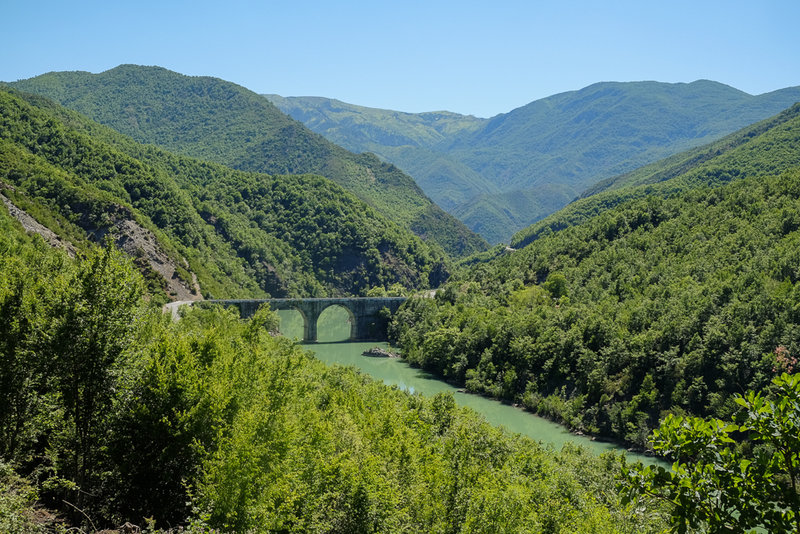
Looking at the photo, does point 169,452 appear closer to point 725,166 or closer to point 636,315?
point 636,315

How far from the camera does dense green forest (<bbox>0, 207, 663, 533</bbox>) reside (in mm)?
15172

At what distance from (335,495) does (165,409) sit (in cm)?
495

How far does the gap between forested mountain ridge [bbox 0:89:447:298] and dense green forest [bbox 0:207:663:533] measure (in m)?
57.3

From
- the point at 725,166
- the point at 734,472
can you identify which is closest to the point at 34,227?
the point at 734,472

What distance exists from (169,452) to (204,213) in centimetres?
10019

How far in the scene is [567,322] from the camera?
64.3 metres

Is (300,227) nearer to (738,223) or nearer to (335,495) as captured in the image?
(738,223)

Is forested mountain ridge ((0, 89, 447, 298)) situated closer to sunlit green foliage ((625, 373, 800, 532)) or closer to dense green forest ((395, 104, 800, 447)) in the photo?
dense green forest ((395, 104, 800, 447))

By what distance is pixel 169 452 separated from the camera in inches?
690

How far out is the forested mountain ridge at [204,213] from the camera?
7662 cm

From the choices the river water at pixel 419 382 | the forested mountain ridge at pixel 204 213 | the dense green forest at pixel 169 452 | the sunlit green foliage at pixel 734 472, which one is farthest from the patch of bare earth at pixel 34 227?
the sunlit green foliage at pixel 734 472

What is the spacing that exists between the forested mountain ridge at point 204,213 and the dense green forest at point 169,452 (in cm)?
5726

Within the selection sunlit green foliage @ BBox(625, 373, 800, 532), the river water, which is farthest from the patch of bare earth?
sunlit green foliage @ BBox(625, 373, 800, 532)

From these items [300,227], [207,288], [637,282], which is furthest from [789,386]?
[300,227]
